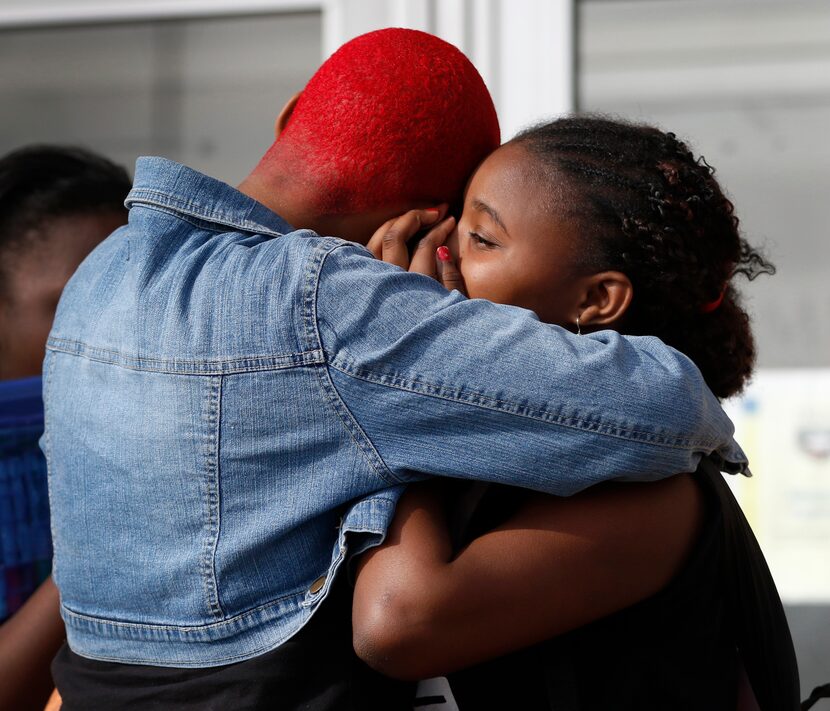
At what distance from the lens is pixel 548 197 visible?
1480 millimetres

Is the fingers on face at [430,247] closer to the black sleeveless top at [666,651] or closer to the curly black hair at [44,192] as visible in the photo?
the black sleeveless top at [666,651]

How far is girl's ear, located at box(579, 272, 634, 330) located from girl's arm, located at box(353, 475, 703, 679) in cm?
27

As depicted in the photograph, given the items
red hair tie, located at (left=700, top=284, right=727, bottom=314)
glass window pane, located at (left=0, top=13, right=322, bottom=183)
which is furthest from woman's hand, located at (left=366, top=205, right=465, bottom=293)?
glass window pane, located at (left=0, top=13, right=322, bottom=183)

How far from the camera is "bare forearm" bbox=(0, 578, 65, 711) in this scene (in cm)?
176

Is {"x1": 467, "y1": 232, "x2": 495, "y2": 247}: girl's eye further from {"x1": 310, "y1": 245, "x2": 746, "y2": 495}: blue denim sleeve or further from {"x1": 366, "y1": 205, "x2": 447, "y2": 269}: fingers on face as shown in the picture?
{"x1": 310, "y1": 245, "x2": 746, "y2": 495}: blue denim sleeve

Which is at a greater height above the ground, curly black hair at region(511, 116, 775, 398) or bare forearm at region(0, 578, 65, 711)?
curly black hair at region(511, 116, 775, 398)

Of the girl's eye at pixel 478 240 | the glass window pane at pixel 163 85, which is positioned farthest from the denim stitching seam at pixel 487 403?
the glass window pane at pixel 163 85

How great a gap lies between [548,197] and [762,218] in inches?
69.0

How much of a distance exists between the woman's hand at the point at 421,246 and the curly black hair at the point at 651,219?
0.18 m

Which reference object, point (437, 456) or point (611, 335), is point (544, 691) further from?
point (611, 335)

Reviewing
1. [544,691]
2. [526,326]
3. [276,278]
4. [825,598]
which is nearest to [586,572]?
[544,691]

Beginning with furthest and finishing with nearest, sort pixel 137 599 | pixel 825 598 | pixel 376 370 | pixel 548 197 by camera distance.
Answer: pixel 825 598 → pixel 548 197 → pixel 137 599 → pixel 376 370

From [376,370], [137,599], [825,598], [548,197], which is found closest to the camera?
[376,370]

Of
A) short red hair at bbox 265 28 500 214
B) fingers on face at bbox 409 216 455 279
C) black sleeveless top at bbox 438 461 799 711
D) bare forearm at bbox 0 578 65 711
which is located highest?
short red hair at bbox 265 28 500 214
